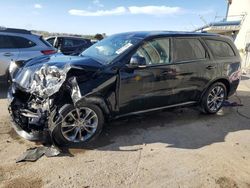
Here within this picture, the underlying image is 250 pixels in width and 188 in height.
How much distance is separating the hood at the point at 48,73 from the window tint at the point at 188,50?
67.2 inches

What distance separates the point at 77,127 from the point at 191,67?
258cm

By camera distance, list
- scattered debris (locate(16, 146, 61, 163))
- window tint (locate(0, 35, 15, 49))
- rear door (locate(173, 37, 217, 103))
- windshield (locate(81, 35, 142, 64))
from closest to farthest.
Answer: scattered debris (locate(16, 146, 61, 163)) < windshield (locate(81, 35, 142, 64)) < rear door (locate(173, 37, 217, 103)) < window tint (locate(0, 35, 15, 49))

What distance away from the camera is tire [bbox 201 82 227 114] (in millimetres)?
5949

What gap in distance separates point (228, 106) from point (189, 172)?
3.91 metres

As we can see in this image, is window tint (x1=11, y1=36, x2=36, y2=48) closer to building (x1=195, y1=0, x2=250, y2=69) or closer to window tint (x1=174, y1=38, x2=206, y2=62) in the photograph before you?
window tint (x1=174, y1=38, x2=206, y2=62)

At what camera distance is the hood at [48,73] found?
160 inches

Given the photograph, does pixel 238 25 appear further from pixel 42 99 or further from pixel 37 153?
pixel 37 153

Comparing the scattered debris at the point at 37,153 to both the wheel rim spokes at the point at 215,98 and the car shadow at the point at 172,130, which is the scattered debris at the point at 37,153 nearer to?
the car shadow at the point at 172,130

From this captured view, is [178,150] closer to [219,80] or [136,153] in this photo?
[136,153]

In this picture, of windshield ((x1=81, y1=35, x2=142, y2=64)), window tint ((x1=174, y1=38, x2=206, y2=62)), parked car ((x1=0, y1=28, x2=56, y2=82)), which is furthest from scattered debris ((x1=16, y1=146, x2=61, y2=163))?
parked car ((x1=0, y1=28, x2=56, y2=82))

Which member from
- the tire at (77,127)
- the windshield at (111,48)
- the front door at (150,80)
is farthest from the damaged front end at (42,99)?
the front door at (150,80)

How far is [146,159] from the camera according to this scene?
4.00 meters

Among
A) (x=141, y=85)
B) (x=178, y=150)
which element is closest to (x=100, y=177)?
(x=178, y=150)

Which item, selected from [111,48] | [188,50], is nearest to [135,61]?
[111,48]
